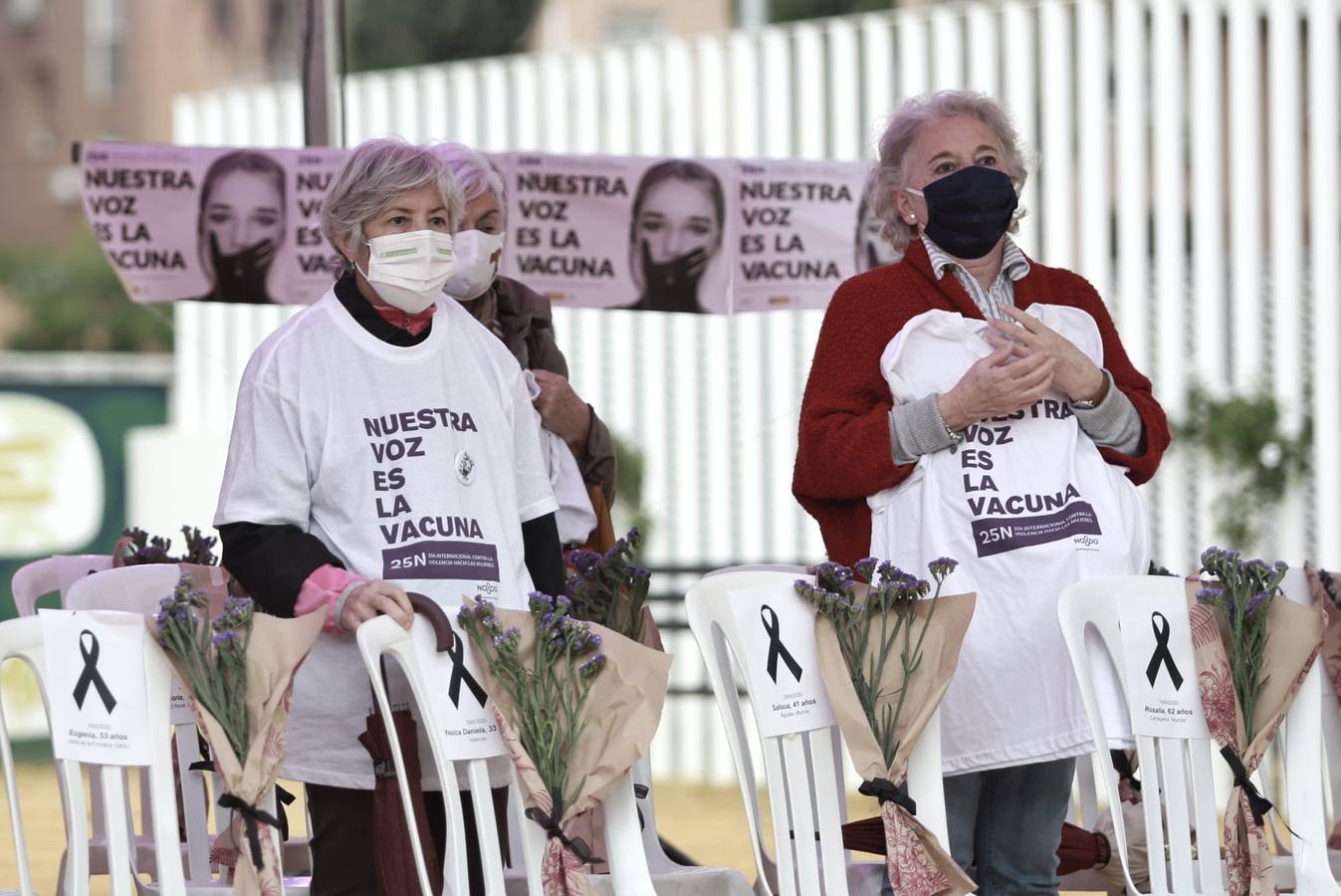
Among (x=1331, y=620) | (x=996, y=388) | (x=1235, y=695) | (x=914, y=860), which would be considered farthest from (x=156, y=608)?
(x=1331, y=620)

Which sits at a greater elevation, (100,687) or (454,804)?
(100,687)

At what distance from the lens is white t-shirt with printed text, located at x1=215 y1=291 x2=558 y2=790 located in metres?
3.10

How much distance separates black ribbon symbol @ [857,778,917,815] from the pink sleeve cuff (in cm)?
86

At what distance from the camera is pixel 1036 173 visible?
908 centimetres

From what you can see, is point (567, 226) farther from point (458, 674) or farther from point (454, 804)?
point (454, 804)

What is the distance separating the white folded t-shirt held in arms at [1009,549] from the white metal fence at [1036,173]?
530 cm

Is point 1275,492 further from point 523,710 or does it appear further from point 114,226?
point 523,710

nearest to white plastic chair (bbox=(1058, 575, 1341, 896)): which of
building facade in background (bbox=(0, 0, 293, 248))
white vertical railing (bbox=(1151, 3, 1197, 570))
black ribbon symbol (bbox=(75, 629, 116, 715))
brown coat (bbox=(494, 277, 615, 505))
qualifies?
brown coat (bbox=(494, 277, 615, 505))

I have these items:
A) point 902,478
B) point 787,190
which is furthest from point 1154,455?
point 787,190

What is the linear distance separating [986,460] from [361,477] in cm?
104

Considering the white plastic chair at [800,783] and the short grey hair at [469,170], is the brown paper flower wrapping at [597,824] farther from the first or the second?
the short grey hair at [469,170]

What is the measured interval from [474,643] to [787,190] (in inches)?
108

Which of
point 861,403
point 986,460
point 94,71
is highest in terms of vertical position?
point 94,71

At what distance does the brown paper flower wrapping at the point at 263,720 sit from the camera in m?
2.91
